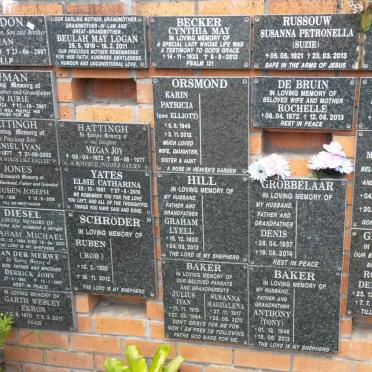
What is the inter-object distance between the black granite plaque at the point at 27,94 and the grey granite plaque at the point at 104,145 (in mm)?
137

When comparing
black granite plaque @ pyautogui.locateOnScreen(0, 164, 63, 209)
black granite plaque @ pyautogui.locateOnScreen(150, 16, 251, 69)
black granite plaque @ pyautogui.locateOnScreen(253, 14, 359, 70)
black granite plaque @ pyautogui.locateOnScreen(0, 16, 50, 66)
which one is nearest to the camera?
black granite plaque @ pyautogui.locateOnScreen(253, 14, 359, 70)

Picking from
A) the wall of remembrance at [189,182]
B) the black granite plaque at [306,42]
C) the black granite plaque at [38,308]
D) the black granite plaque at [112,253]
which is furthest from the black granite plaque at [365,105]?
the black granite plaque at [38,308]

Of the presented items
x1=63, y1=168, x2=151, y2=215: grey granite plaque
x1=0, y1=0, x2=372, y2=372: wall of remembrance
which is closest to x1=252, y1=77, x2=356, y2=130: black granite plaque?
x1=0, y1=0, x2=372, y2=372: wall of remembrance

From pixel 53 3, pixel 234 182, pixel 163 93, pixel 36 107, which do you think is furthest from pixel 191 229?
pixel 53 3

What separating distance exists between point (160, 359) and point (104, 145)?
1218 millimetres

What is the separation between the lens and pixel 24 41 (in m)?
3.18

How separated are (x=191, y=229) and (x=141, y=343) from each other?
0.84 metres

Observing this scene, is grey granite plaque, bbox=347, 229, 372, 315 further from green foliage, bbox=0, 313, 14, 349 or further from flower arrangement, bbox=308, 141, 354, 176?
green foliage, bbox=0, 313, 14, 349

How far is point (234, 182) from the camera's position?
3158 millimetres

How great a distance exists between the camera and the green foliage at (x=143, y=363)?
3197 mm

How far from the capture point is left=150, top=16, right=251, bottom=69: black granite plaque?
291cm

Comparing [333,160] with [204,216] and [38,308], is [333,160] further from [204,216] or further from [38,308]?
[38,308]

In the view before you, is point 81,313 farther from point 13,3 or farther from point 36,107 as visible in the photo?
point 13,3

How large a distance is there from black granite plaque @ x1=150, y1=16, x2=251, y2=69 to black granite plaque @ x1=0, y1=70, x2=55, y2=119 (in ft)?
2.13
